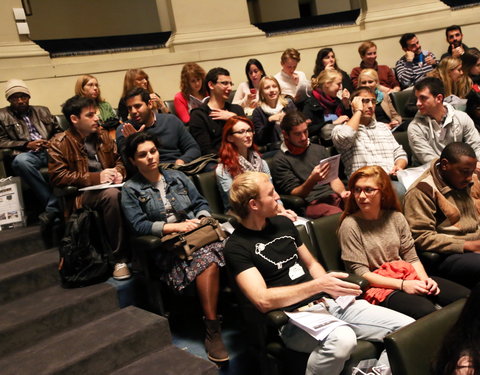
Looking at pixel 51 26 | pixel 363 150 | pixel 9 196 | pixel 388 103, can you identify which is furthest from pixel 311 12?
pixel 9 196

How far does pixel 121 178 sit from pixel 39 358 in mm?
1091

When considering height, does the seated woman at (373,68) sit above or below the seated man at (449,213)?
above

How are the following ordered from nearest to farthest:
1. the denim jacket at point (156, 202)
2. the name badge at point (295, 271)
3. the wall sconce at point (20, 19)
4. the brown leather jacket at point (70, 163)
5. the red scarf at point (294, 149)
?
the name badge at point (295, 271), the denim jacket at point (156, 202), the brown leather jacket at point (70, 163), the red scarf at point (294, 149), the wall sconce at point (20, 19)

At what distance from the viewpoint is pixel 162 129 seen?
A: 325 centimetres

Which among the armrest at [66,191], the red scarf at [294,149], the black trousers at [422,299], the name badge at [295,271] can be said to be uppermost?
the armrest at [66,191]

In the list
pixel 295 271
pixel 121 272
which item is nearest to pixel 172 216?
pixel 121 272

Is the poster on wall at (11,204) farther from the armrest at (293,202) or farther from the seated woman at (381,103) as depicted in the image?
the seated woman at (381,103)

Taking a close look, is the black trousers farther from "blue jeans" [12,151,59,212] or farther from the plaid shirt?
"blue jeans" [12,151,59,212]

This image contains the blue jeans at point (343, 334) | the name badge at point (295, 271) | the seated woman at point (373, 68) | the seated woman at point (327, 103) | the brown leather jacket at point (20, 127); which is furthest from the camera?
the seated woman at point (373, 68)

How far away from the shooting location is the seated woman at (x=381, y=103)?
3.91 metres

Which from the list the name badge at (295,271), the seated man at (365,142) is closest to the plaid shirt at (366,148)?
the seated man at (365,142)

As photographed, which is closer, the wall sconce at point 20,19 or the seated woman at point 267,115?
the seated woman at point 267,115

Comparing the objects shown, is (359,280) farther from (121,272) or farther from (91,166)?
(91,166)

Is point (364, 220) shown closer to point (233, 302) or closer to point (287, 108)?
point (233, 302)
